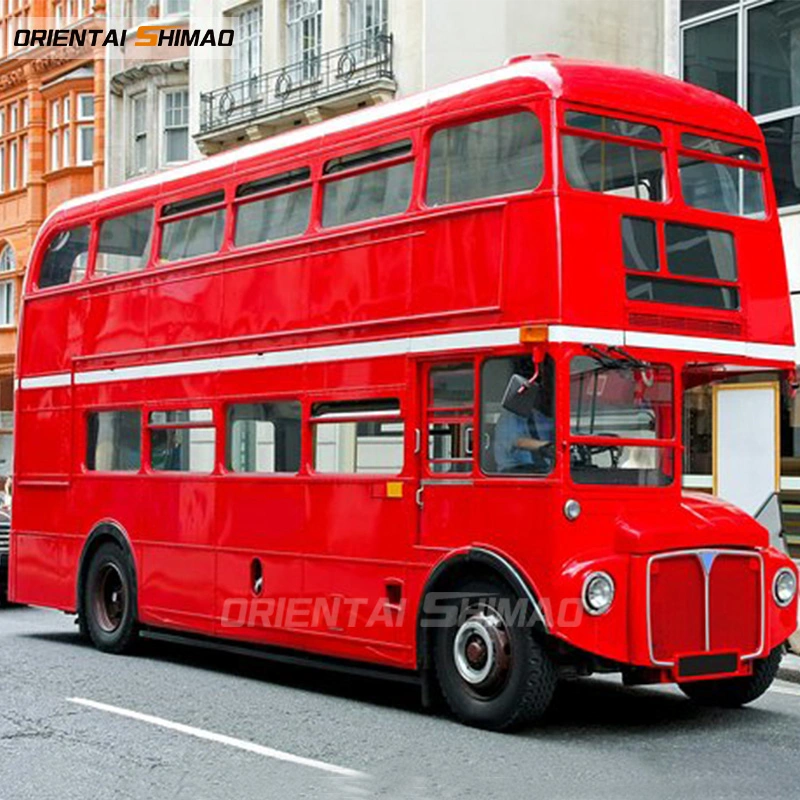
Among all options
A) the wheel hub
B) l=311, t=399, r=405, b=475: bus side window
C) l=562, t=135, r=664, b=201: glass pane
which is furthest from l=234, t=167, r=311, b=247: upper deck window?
the wheel hub

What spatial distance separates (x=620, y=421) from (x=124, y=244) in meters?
6.33

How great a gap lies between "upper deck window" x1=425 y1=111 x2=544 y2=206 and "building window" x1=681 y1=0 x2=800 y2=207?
410 inches

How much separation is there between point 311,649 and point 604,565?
10.0ft

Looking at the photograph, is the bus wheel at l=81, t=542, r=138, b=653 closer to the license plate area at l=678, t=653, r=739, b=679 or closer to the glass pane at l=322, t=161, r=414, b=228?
the glass pane at l=322, t=161, r=414, b=228

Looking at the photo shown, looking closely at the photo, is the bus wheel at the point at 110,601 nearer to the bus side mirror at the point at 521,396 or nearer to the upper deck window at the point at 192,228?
the upper deck window at the point at 192,228

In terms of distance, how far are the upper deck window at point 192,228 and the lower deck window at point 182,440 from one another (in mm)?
1345

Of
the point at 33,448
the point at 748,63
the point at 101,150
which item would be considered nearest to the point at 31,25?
the point at 101,150

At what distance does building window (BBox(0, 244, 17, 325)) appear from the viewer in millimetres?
44875

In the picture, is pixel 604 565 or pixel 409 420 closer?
pixel 604 565

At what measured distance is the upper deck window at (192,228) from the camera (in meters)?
13.9

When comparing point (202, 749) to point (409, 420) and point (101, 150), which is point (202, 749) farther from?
point (101, 150)

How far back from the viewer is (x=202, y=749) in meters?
9.63

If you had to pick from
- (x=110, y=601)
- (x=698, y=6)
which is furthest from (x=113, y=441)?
(x=698, y=6)

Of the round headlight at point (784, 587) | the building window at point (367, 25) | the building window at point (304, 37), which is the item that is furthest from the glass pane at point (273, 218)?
the building window at point (304, 37)
